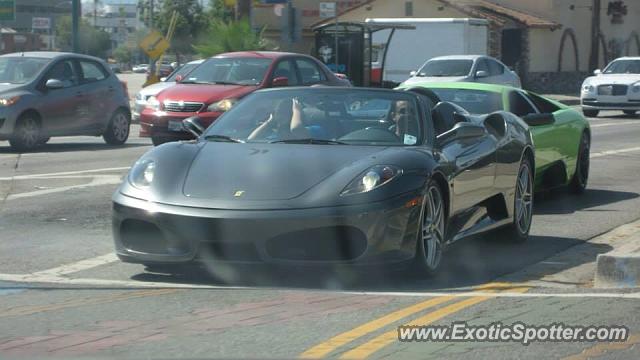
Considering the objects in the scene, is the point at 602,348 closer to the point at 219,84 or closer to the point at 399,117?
the point at 399,117

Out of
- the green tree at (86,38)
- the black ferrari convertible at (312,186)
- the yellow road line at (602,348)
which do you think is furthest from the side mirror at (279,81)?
the green tree at (86,38)

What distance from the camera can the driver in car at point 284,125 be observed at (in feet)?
27.8

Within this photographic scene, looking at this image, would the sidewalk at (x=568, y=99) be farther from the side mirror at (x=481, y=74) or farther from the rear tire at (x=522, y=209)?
the rear tire at (x=522, y=209)

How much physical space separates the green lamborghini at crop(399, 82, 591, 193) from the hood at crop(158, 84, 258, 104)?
4917 millimetres

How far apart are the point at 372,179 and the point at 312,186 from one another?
0.39 m

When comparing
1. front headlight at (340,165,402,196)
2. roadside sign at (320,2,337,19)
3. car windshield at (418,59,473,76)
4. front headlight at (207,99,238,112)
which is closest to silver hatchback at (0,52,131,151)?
front headlight at (207,99,238,112)

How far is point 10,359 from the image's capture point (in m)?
5.63

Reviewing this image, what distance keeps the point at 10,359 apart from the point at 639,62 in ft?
92.7

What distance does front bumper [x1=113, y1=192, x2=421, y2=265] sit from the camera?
23.9ft

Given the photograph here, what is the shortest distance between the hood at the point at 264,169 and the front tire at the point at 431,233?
1.64 ft

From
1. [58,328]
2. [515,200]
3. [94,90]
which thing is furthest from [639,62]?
[58,328]

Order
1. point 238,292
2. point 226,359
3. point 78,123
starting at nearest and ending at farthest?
1. point 226,359
2. point 238,292
3. point 78,123

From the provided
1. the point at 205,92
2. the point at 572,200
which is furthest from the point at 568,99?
the point at 572,200

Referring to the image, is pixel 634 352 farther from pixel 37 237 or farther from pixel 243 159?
pixel 37 237
